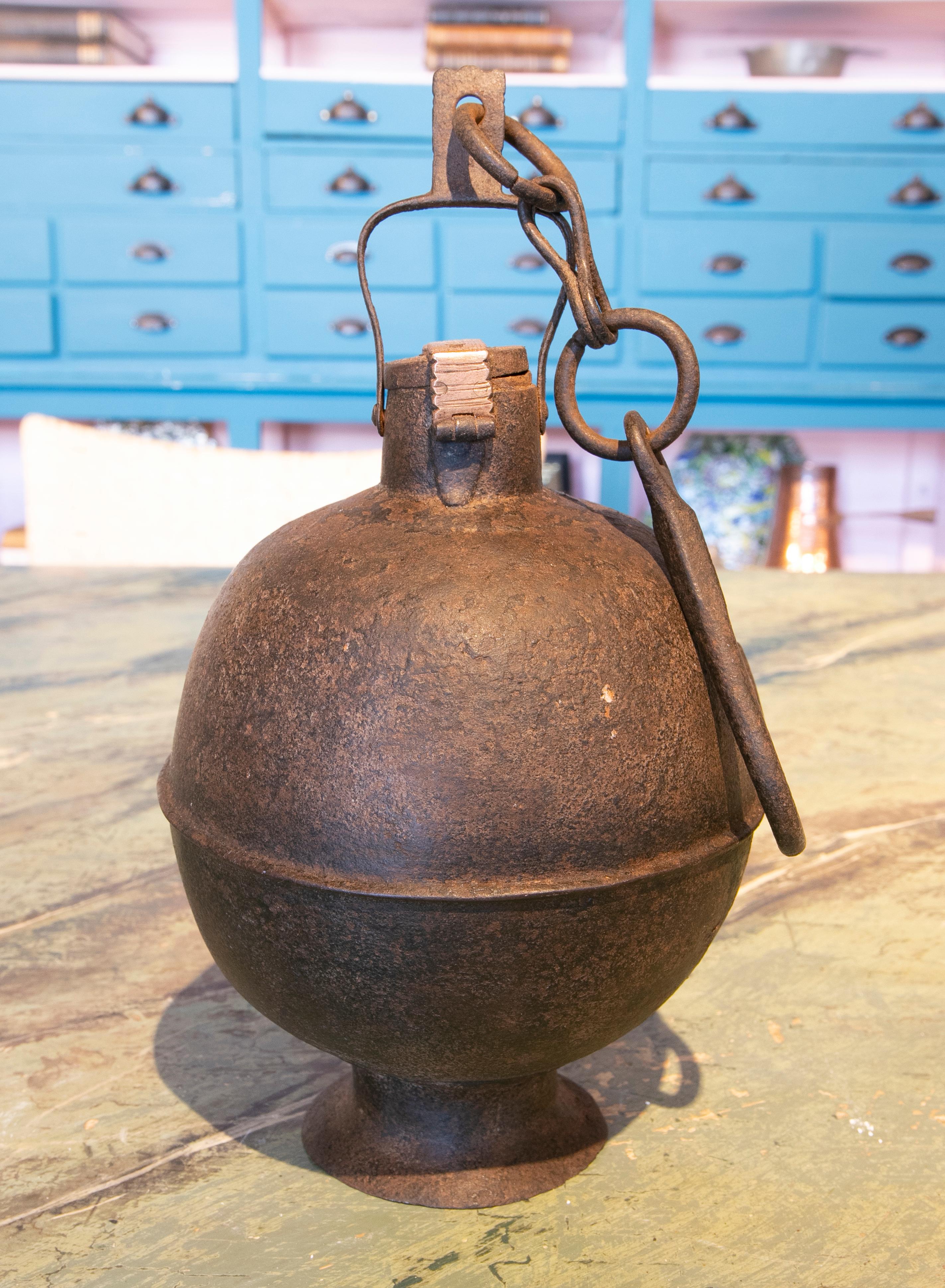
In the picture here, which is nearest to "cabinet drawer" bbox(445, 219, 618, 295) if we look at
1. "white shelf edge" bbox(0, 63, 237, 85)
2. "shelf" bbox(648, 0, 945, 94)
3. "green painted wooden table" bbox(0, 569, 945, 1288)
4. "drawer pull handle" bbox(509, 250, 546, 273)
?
"drawer pull handle" bbox(509, 250, 546, 273)

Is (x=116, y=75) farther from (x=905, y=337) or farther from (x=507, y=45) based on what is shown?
(x=905, y=337)

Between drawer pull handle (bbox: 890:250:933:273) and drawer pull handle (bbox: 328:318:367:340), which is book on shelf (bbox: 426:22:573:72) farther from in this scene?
drawer pull handle (bbox: 890:250:933:273)

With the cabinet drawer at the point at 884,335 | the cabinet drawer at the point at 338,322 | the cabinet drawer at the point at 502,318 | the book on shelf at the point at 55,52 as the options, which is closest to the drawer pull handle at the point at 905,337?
the cabinet drawer at the point at 884,335

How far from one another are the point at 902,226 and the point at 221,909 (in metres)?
3.26

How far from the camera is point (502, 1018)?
610 mm

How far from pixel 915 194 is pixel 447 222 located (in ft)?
4.25

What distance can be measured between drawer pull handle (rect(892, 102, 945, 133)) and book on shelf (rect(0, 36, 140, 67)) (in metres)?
2.15

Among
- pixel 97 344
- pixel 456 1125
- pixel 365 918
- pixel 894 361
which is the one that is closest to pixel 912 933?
pixel 456 1125

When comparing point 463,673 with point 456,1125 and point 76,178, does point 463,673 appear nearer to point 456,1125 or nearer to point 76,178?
point 456,1125

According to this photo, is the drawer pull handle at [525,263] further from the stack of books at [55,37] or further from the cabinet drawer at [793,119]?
the stack of books at [55,37]

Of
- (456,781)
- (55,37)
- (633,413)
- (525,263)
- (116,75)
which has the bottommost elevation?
(456,781)

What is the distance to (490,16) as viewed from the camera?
3320mm

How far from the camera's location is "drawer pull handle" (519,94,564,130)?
3.16 meters

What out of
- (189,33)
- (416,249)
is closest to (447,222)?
(416,249)
